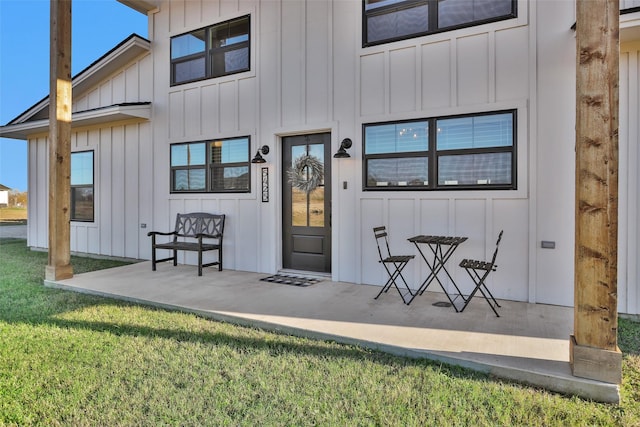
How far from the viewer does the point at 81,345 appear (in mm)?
3117

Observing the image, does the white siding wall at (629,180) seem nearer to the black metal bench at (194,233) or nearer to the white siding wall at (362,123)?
the white siding wall at (362,123)

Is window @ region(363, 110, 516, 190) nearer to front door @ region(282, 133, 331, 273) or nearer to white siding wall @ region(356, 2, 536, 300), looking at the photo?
white siding wall @ region(356, 2, 536, 300)

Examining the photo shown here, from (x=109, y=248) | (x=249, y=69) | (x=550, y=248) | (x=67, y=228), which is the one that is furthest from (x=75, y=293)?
(x=550, y=248)

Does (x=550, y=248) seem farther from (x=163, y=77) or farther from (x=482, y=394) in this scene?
(x=163, y=77)

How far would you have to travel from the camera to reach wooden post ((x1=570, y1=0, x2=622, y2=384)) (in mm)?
2352

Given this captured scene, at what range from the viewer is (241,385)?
2.48 metres

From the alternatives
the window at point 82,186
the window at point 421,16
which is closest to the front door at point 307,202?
the window at point 421,16

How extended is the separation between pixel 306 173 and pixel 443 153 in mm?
2017

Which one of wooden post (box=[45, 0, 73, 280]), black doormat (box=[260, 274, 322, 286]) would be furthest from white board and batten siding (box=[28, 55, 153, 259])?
black doormat (box=[260, 274, 322, 286])

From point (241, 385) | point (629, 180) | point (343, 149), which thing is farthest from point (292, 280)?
point (629, 180)

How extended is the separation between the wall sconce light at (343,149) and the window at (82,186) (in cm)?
592

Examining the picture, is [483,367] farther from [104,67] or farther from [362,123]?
[104,67]

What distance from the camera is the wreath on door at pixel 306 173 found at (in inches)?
225

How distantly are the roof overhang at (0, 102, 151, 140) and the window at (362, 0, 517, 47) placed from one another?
4378 mm
